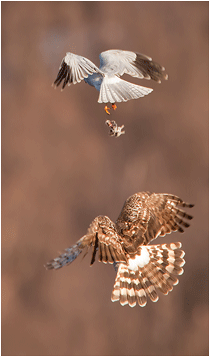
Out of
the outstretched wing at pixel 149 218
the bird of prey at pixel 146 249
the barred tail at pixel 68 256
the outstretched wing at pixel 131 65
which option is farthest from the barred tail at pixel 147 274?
the outstretched wing at pixel 131 65

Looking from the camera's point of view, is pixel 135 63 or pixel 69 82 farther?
pixel 135 63

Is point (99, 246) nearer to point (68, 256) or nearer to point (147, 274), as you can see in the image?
point (68, 256)

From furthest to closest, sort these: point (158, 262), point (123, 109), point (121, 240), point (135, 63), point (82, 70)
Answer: point (123, 109), point (158, 262), point (121, 240), point (135, 63), point (82, 70)

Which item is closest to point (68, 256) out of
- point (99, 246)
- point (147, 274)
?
point (99, 246)

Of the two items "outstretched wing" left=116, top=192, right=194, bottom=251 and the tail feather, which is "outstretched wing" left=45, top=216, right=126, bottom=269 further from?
the tail feather

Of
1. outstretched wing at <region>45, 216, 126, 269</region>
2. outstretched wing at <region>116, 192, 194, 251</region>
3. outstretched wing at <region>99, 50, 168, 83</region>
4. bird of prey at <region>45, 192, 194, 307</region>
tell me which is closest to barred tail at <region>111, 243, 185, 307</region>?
bird of prey at <region>45, 192, 194, 307</region>

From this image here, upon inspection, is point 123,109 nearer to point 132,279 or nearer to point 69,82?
point 132,279

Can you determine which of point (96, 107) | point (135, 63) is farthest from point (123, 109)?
point (135, 63)

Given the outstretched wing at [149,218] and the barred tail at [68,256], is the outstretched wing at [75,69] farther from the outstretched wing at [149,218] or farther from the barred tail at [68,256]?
the outstretched wing at [149,218]
